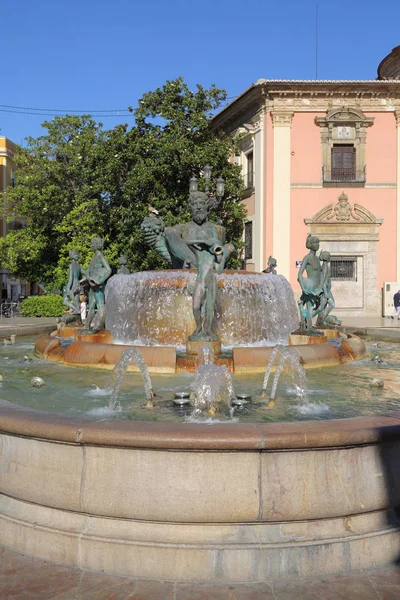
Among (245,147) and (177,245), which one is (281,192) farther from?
(177,245)

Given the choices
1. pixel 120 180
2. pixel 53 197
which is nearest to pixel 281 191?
pixel 120 180

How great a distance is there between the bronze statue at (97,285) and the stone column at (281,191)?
1810 cm

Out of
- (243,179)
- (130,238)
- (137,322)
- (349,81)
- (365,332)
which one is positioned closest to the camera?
(137,322)

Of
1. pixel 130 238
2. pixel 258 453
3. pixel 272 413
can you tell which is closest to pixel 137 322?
pixel 272 413

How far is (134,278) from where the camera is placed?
993 centimetres

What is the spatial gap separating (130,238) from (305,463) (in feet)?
70.9

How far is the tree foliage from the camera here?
24.5m

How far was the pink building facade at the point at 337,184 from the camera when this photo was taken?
1070 inches

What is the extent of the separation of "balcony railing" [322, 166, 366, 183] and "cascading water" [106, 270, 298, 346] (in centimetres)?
1860

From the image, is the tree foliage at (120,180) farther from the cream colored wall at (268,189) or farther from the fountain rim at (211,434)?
the fountain rim at (211,434)

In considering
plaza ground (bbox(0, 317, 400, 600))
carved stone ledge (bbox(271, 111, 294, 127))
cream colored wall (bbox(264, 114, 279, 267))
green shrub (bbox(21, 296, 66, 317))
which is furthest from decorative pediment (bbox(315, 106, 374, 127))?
plaza ground (bbox(0, 317, 400, 600))

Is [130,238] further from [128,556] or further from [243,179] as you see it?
[128,556]

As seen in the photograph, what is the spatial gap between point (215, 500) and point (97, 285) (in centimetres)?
672

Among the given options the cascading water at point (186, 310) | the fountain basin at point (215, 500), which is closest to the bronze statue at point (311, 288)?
the cascading water at point (186, 310)
